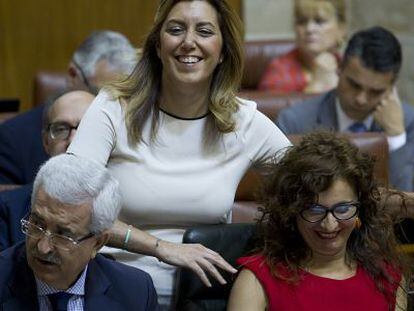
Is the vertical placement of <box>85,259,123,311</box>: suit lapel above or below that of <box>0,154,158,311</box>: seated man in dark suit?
below

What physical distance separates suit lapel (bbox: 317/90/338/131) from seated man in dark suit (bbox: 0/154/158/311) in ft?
5.32

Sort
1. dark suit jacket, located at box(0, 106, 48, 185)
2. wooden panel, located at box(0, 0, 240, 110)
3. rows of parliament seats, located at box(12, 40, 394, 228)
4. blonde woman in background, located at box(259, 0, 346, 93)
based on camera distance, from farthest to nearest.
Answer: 1. wooden panel, located at box(0, 0, 240, 110)
2. blonde woman in background, located at box(259, 0, 346, 93)
3. dark suit jacket, located at box(0, 106, 48, 185)
4. rows of parliament seats, located at box(12, 40, 394, 228)

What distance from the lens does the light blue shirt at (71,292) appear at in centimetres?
199

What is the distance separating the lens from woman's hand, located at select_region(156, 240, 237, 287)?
7.20 ft

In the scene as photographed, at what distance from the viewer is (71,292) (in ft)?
6.61

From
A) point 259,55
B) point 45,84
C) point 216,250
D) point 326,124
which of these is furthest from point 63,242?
point 259,55

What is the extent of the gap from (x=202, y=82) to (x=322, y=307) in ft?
2.05

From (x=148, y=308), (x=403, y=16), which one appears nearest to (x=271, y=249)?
(x=148, y=308)

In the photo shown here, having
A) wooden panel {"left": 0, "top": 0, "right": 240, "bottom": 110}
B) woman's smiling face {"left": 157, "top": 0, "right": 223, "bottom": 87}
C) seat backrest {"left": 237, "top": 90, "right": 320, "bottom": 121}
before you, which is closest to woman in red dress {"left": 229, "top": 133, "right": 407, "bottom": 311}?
woman's smiling face {"left": 157, "top": 0, "right": 223, "bottom": 87}

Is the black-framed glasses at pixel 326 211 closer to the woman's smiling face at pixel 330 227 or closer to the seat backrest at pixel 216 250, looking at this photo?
the woman's smiling face at pixel 330 227

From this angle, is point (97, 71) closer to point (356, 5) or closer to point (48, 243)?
point (48, 243)

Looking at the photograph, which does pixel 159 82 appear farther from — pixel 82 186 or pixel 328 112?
pixel 328 112

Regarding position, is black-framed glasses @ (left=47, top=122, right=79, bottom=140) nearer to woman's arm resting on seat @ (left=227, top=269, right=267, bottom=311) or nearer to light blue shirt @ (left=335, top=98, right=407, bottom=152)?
woman's arm resting on seat @ (left=227, top=269, right=267, bottom=311)

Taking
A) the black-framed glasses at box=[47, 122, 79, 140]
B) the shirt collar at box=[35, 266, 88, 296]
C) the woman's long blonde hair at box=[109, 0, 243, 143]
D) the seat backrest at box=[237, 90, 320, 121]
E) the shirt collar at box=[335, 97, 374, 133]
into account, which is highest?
the woman's long blonde hair at box=[109, 0, 243, 143]
